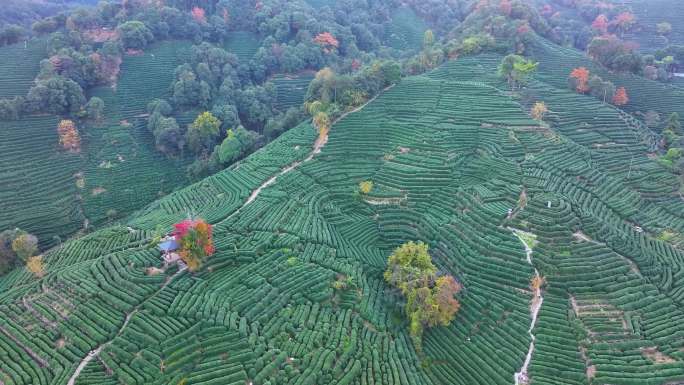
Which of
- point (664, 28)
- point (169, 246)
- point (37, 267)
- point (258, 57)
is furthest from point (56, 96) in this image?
point (664, 28)

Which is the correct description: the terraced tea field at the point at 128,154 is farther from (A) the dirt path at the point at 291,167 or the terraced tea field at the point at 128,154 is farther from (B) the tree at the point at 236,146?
(A) the dirt path at the point at 291,167

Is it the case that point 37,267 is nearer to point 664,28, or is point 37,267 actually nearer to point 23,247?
point 23,247

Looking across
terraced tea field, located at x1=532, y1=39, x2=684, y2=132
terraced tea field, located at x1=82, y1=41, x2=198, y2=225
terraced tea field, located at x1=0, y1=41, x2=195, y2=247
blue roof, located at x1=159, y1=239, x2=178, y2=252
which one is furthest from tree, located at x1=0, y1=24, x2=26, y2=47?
terraced tea field, located at x1=532, y1=39, x2=684, y2=132

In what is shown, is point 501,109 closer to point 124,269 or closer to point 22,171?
point 124,269

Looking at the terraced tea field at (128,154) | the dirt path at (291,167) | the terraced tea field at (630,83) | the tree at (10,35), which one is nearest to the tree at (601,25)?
the terraced tea field at (630,83)

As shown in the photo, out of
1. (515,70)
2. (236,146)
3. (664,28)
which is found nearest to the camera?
(236,146)

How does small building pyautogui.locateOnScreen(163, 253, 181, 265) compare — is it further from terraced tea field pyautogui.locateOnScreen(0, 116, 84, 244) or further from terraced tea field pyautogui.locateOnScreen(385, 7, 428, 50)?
terraced tea field pyautogui.locateOnScreen(385, 7, 428, 50)

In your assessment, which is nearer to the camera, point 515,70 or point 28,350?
point 28,350
